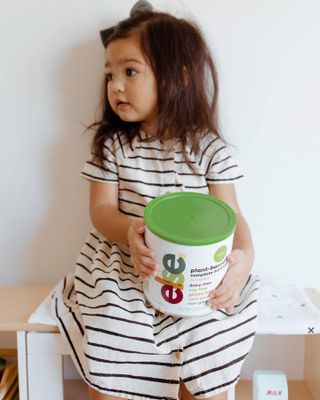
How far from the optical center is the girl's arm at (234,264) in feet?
2.42

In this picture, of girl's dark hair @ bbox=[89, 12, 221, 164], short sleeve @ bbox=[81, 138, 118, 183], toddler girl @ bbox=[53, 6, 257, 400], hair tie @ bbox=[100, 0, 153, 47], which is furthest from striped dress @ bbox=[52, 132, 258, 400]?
hair tie @ bbox=[100, 0, 153, 47]

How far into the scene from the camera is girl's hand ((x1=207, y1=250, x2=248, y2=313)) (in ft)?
2.41

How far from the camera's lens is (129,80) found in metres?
0.87

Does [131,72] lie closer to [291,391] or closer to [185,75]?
[185,75]

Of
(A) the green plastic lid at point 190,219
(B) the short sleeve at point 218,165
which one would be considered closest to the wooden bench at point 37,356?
(A) the green plastic lid at point 190,219

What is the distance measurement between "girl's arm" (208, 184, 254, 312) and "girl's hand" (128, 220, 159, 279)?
0.10 metres

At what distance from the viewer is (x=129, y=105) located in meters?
0.89

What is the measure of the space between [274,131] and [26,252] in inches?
23.5

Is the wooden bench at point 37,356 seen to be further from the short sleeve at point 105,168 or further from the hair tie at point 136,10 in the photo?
the hair tie at point 136,10

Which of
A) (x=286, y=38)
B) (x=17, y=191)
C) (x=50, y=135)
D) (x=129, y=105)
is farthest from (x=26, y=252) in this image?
(x=286, y=38)

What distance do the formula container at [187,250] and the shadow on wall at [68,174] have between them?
33cm

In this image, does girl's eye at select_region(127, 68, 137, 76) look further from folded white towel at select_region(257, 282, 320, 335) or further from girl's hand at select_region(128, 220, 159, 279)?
folded white towel at select_region(257, 282, 320, 335)

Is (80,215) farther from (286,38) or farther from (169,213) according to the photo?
(286,38)

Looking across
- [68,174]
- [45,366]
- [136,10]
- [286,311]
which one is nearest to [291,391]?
[286,311]
